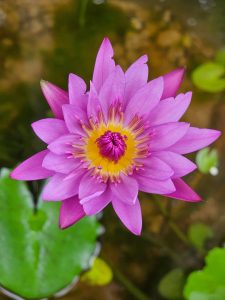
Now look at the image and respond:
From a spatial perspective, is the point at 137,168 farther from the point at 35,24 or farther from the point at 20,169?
the point at 35,24

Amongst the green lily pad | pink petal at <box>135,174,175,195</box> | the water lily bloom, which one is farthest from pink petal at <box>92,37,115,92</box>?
the green lily pad

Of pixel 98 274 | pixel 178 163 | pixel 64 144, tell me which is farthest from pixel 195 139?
pixel 98 274

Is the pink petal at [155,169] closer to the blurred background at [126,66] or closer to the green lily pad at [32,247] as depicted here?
the green lily pad at [32,247]

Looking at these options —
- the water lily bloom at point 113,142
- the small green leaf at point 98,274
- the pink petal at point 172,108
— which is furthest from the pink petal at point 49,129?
the small green leaf at point 98,274

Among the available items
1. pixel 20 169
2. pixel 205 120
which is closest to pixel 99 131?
pixel 20 169

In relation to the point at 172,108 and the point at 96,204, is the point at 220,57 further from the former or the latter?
the point at 96,204

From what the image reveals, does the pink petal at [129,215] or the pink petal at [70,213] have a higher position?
the pink petal at [70,213]

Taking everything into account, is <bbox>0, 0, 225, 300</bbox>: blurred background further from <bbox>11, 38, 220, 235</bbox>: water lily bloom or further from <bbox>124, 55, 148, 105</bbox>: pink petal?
<bbox>124, 55, 148, 105</bbox>: pink petal
